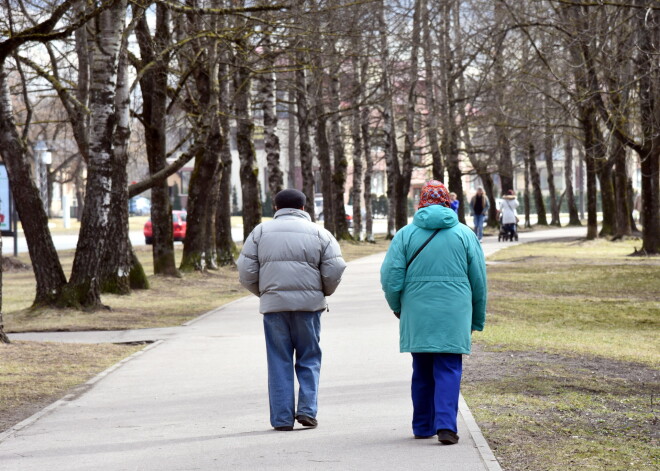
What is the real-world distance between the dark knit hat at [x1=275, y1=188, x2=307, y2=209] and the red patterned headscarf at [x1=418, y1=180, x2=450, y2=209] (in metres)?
1.02

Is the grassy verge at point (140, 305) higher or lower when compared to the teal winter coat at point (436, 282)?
lower

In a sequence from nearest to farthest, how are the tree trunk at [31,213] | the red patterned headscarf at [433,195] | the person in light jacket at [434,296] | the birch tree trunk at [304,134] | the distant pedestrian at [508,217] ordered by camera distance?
the person in light jacket at [434,296], the red patterned headscarf at [433,195], the tree trunk at [31,213], the birch tree trunk at [304,134], the distant pedestrian at [508,217]

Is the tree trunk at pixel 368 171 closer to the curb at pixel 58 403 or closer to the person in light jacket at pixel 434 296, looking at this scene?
the curb at pixel 58 403

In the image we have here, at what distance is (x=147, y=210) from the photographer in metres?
106

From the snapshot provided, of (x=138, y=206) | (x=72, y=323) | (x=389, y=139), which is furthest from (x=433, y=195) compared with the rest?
(x=138, y=206)

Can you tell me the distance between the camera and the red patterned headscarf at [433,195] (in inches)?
281

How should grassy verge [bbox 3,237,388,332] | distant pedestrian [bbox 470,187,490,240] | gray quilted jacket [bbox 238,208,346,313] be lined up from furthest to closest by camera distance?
1. distant pedestrian [bbox 470,187,490,240]
2. grassy verge [bbox 3,237,388,332]
3. gray quilted jacket [bbox 238,208,346,313]

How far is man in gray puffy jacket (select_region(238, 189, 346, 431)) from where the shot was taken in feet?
24.7

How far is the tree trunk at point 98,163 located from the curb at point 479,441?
30.8ft

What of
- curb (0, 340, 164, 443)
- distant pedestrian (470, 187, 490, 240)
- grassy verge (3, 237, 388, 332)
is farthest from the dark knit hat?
distant pedestrian (470, 187, 490, 240)

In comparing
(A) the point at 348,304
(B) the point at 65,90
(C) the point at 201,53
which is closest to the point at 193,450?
(A) the point at 348,304

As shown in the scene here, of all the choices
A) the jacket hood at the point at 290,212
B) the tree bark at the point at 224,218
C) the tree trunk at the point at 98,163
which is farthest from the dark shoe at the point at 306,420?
the tree bark at the point at 224,218

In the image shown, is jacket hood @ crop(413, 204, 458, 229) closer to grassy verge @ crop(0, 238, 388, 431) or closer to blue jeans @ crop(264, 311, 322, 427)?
blue jeans @ crop(264, 311, 322, 427)

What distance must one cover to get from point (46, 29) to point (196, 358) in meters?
4.01
